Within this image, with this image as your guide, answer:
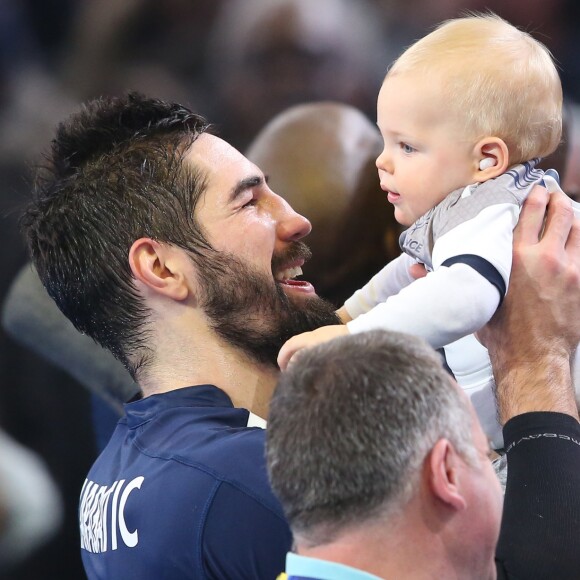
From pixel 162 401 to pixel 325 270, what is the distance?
3.25 ft

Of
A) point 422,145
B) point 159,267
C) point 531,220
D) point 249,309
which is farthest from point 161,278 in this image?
point 531,220

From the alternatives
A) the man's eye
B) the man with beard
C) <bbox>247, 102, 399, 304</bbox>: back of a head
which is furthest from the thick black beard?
<bbox>247, 102, 399, 304</bbox>: back of a head

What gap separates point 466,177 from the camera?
142 centimetres

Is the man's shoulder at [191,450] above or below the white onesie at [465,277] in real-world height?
below

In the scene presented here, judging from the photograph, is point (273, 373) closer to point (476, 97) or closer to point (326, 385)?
point (476, 97)

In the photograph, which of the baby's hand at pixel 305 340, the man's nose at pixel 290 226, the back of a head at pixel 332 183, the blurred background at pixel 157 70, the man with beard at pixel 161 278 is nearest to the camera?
the baby's hand at pixel 305 340

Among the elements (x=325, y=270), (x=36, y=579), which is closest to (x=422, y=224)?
(x=325, y=270)

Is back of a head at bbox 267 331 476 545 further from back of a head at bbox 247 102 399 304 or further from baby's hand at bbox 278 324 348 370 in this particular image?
back of a head at bbox 247 102 399 304

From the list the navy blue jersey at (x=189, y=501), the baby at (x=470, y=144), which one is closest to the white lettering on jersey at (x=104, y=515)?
the navy blue jersey at (x=189, y=501)

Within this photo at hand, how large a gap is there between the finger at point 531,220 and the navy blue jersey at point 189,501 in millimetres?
468

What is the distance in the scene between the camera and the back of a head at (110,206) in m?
1.59

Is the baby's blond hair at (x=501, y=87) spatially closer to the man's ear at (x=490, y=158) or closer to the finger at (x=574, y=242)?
the man's ear at (x=490, y=158)

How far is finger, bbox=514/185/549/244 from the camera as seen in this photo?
1396mm

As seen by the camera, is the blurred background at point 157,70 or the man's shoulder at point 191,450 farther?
the blurred background at point 157,70
